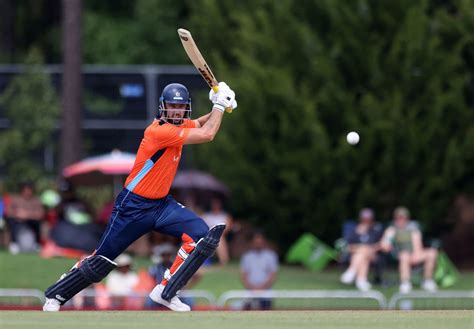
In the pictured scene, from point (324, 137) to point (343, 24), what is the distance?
190 cm

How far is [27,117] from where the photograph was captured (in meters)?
28.1

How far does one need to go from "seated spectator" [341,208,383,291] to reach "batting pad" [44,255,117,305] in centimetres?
921

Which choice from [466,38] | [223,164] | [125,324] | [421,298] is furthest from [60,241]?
[125,324]

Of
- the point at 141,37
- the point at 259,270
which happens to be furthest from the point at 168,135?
the point at 141,37

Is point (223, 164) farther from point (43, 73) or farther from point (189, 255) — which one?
point (189, 255)

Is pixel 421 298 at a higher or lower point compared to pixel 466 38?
lower

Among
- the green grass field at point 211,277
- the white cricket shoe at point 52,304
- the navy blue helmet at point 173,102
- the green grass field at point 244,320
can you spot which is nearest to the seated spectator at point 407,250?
the green grass field at point 211,277

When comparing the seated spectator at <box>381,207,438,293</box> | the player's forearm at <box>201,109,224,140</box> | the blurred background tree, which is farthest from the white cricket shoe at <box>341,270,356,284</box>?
the player's forearm at <box>201,109,224,140</box>

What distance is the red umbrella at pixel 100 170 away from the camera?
23547 mm

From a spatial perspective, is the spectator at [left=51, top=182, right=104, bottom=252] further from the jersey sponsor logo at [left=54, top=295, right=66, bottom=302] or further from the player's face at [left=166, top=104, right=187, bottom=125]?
the player's face at [left=166, top=104, right=187, bottom=125]

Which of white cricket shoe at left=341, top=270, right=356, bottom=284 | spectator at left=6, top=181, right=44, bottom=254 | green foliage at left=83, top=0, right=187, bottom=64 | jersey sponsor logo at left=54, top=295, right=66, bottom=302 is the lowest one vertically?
jersey sponsor logo at left=54, top=295, right=66, bottom=302

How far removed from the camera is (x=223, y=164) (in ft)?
78.6

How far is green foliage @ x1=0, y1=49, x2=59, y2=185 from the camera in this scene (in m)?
27.7

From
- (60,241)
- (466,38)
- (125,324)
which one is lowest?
(125,324)
